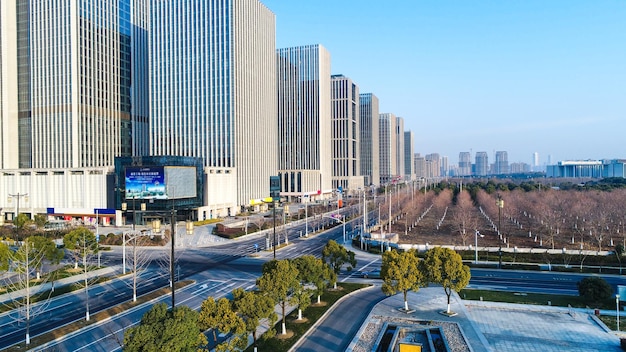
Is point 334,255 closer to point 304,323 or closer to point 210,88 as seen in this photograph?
point 304,323

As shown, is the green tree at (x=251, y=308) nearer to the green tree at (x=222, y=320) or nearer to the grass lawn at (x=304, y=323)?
the green tree at (x=222, y=320)

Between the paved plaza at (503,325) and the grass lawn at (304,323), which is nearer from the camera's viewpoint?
the grass lawn at (304,323)

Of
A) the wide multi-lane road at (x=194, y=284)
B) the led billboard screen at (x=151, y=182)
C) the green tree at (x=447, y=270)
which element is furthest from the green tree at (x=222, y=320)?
the led billboard screen at (x=151, y=182)

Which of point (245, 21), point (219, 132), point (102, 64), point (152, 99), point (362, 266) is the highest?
point (245, 21)

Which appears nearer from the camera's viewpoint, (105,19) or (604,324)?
(604,324)

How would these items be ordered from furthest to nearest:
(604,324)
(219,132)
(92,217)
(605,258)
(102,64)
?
(102,64) → (219,132) → (92,217) → (605,258) → (604,324)

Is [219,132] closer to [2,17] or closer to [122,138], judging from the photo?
[122,138]

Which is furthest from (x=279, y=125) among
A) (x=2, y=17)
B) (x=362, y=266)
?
(x=362, y=266)

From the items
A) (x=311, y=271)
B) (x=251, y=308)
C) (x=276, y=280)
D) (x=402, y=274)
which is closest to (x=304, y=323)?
(x=311, y=271)
